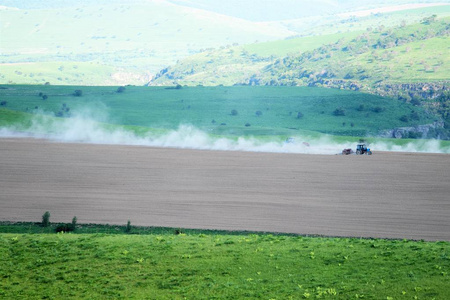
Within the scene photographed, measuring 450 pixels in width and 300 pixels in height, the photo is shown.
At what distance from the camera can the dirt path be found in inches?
1264

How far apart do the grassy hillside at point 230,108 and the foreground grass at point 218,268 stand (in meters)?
89.7

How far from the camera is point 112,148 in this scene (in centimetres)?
7338

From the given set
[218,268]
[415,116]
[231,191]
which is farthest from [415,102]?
[218,268]

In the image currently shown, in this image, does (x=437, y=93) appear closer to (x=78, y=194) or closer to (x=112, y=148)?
(x=112, y=148)

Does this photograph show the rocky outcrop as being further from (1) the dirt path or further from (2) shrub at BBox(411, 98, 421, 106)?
(1) the dirt path

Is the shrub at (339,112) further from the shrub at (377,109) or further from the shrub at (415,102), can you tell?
the shrub at (415,102)

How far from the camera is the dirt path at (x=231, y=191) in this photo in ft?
105

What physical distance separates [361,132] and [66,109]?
5216cm

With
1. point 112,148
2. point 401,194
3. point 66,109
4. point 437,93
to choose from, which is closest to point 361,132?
point 437,93

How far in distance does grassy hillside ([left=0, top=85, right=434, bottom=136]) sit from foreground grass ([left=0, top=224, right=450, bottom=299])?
294ft

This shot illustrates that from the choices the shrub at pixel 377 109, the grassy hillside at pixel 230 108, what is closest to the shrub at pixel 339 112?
the grassy hillside at pixel 230 108

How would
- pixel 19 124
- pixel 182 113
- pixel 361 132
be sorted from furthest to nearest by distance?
pixel 182 113
pixel 361 132
pixel 19 124

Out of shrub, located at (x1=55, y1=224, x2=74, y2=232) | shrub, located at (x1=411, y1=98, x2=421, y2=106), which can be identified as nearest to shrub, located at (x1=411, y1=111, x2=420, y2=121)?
shrub, located at (x1=411, y1=98, x2=421, y2=106)

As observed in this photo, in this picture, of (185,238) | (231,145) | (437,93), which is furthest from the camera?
(437,93)
